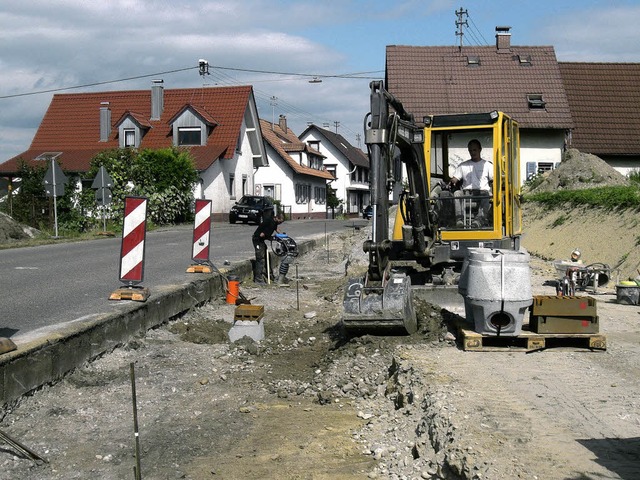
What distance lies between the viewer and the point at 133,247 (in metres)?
10.5

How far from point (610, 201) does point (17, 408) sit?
18.2m

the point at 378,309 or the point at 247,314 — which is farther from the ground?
the point at 378,309

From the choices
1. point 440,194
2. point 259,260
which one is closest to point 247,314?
point 440,194

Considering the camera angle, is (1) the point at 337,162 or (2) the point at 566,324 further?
(1) the point at 337,162

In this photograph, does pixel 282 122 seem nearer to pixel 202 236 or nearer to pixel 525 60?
pixel 525 60

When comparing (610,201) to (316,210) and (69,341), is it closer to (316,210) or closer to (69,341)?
(69,341)

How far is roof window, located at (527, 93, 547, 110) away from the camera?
4203 centimetres

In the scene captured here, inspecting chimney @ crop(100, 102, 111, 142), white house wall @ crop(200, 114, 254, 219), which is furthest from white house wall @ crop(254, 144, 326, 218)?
chimney @ crop(100, 102, 111, 142)

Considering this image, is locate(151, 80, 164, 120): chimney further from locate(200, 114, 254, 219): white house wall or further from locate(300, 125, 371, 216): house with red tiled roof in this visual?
locate(300, 125, 371, 216): house with red tiled roof

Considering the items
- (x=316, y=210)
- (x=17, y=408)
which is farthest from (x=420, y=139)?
(x=316, y=210)

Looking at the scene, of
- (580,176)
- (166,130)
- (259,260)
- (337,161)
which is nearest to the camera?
(259,260)

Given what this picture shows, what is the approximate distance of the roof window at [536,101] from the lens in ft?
138

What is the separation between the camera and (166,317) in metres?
10.9

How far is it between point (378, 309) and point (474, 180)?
4.20 metres
